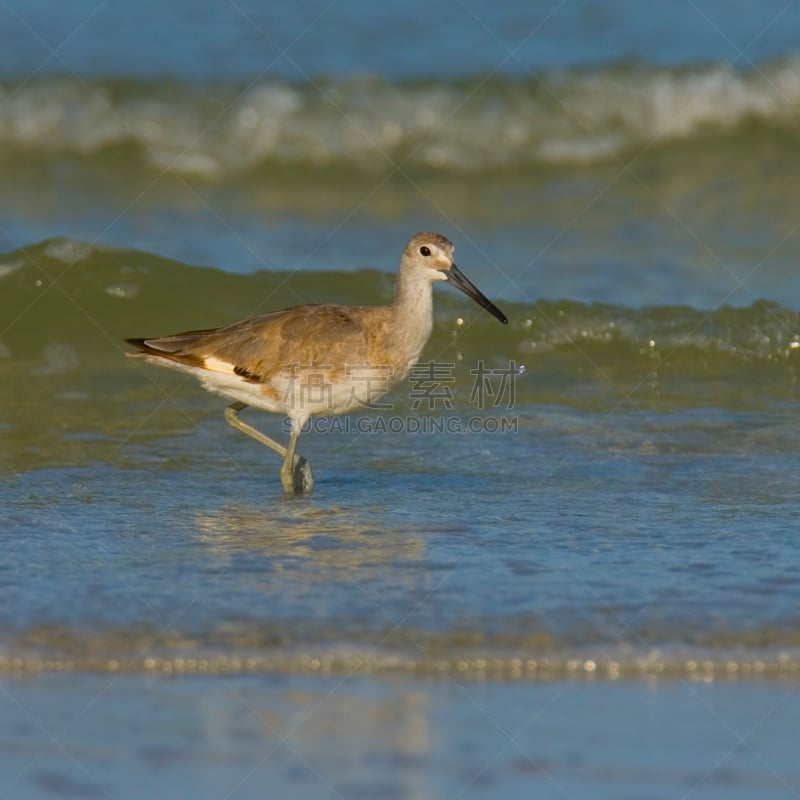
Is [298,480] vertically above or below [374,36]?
below

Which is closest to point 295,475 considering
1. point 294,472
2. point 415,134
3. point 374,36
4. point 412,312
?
point 294,472

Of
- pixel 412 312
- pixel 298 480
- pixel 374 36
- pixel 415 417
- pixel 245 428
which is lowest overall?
pixel 298 480

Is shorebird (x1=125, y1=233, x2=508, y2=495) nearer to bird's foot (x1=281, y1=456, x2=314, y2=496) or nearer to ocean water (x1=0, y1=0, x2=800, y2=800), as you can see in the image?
bird's foot (x1=281, y1=456, x2=314, y2=496)

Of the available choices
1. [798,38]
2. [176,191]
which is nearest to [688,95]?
[798,38]

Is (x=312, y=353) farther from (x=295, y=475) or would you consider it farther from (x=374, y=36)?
(x=374, y=36)

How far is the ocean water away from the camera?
17.1ft

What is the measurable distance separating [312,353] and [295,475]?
72cm

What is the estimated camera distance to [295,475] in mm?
8492

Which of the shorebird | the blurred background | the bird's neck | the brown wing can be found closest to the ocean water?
the blurred background

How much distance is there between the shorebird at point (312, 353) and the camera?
860 cm

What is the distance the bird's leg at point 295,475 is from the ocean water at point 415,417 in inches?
9.2

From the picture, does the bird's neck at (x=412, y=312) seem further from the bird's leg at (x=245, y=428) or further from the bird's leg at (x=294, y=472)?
the bird's leg at (x=245, y=428)

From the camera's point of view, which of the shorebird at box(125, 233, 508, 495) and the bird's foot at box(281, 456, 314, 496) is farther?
the shorebird at box(125, 233, 508, 495)

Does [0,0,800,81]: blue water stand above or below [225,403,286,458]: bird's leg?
above
